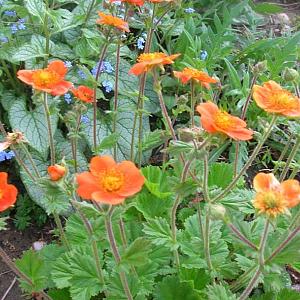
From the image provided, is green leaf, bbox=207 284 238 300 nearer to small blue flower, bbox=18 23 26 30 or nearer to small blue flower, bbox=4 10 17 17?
small blue flower, bbox=18 23 26 30

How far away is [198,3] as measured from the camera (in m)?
3.49

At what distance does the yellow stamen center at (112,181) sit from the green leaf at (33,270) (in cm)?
68

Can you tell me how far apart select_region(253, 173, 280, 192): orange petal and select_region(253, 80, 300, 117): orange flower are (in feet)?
0.64

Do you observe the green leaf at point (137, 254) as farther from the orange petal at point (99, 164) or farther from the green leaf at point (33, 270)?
the green leaf at point (33, 270)

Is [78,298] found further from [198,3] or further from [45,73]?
[198,3]

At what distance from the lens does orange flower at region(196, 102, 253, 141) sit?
51.5 inches

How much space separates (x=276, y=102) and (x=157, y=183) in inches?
32.4

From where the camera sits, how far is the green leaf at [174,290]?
1738 millimetres

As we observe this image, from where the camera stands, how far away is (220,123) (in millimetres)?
1344

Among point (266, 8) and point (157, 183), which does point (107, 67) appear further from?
point (266, 8)

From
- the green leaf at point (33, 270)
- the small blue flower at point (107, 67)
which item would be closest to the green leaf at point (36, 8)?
the small blue flower at point (107, 67)

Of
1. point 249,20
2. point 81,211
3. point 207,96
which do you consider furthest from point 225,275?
point 249,20

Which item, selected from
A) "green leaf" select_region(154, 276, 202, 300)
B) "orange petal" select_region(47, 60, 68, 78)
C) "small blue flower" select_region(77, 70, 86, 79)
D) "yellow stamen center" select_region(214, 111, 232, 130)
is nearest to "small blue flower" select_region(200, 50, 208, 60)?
"small blue flower" select_region(77, 70, 86, 79)

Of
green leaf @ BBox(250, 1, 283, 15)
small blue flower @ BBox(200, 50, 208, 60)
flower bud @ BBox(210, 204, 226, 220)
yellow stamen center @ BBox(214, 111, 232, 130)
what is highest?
yellow stamen center @ BBox(214, 111, 232, 130)
